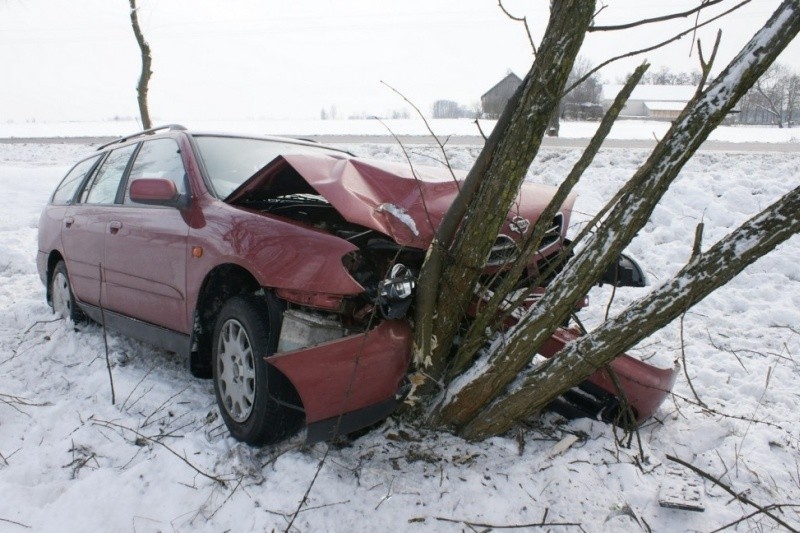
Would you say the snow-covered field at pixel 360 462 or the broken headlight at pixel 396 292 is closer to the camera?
the snow-covered field at pixel 360 462

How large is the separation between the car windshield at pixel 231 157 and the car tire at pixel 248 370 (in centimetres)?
77

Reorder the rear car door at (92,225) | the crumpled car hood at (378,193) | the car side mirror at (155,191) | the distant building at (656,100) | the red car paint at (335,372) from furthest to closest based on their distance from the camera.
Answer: the distant building at (656,100) → the rear car door at (92,225) → the car side mirror at (155,191) → the crumpled car hood at (378,193) → the red car paint at (335,372)

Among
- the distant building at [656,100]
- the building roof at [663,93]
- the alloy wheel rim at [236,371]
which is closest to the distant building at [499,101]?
the alloy wheel rim at [236,371]

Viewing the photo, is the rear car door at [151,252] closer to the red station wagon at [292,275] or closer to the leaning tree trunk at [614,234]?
the red station wagon at [292,275]

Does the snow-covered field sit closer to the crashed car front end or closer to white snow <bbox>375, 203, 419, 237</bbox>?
the crashed car front end

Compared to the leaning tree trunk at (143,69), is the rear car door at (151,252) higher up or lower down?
lower down

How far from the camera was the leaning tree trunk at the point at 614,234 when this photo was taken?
1966 mm

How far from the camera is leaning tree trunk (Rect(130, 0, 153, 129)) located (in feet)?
49.3

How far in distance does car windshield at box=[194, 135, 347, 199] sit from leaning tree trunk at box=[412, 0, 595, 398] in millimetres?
1323

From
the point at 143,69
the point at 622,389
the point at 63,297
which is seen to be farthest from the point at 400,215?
the point at 143,69

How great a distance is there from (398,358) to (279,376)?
560 millimetres

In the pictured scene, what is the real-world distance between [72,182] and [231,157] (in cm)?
227

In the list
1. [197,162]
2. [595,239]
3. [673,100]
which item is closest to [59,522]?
[197,162]

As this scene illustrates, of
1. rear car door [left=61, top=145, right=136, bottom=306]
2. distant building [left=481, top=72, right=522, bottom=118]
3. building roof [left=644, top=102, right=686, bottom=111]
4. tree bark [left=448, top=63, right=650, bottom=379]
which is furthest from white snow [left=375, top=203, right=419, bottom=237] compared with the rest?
building roof [left=644, top=102, right=686, bottom=111]
